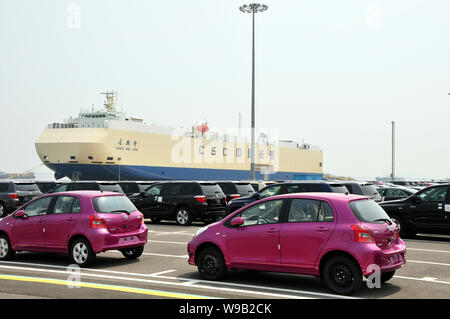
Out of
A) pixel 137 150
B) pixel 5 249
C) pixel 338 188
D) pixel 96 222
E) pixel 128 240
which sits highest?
pixel 137 150

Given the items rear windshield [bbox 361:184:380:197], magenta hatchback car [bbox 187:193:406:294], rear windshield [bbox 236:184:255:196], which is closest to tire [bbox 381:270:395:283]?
magenta hatchback car [bbox 187:193:406:294]

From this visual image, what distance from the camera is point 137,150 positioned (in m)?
64.4

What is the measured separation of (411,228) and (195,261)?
8445 millimetres

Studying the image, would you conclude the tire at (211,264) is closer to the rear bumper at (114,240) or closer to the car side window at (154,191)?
the rear bumper at (114,240)

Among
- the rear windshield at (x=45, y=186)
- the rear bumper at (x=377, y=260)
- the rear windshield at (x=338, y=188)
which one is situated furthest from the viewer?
the rear windshield at (x=45, y=186)

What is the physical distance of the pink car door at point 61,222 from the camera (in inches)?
403

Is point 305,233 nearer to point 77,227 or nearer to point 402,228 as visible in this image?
point 77,227

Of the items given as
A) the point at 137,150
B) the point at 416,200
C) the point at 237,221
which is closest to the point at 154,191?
the point at 416,200

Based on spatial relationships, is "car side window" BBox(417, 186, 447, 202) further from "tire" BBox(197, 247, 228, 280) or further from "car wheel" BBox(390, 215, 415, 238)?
"tire" BBox(197, 247, 228, 280)

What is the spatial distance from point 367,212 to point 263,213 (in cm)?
160

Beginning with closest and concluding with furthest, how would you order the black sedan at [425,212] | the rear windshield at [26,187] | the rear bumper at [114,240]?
1. the rear bumper at [114,240]
2. the black sedan at [425,212]
3. the rear windshield at [26,187]

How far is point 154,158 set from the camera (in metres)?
66.7

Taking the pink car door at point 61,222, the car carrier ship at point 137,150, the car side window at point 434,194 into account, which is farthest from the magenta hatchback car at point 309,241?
the car carrier ship at point 137,150
